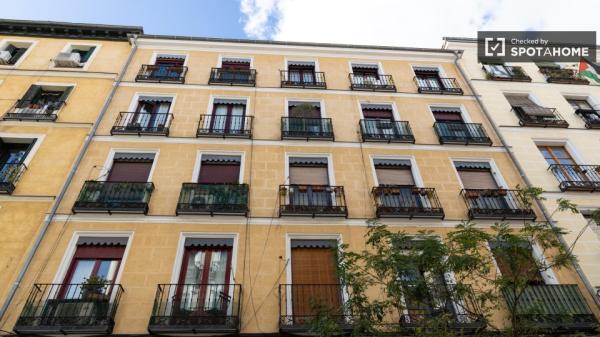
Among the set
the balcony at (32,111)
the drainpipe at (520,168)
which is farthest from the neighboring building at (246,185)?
the balcony at (32,111)

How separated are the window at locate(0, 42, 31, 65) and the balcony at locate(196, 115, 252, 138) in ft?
29.4

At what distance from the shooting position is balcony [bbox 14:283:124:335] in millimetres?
7934

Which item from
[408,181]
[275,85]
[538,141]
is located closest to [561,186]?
[538,141]

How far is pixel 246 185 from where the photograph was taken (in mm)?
11125

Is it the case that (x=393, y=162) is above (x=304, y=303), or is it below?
above

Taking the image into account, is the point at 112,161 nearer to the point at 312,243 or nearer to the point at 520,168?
the point at 312,243

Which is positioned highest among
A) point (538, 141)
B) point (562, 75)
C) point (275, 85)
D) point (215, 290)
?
point (562, 75)

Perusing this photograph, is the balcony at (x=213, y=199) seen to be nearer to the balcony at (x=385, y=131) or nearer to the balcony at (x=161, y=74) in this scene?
the balcony at (x=385, y=131)

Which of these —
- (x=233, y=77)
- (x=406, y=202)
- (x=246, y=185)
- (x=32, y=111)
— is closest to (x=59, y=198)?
(x=32, y=111)

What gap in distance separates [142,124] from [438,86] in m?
12.3

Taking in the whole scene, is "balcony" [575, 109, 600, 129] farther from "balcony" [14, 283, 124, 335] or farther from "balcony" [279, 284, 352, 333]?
"balcony" [14, 283, 124, 335]

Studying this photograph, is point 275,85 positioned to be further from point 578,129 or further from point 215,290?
point 578,129

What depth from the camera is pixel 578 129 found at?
14172 millimetres

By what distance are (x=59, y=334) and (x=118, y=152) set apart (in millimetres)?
5911
